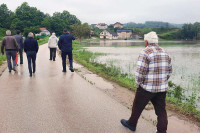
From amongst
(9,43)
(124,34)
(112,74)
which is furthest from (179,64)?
(124,34)

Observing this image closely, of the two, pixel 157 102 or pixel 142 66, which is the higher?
pixel 142 66

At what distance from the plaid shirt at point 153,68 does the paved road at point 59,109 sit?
106cm

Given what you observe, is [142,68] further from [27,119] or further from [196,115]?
[27,119]

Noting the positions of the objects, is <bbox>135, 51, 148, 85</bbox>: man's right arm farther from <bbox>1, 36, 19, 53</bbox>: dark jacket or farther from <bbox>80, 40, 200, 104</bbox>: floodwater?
<bbox>1, 36, 19, 53</bbox>: dark jacket

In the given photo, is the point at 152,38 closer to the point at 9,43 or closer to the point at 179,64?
the point at 9,43

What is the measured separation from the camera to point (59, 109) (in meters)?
4.74

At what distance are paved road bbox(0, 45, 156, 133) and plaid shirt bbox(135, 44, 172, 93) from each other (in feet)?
3.48

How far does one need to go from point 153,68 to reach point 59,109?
2.74m

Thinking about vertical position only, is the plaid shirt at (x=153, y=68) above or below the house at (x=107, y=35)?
below

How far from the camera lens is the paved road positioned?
3.78 metres

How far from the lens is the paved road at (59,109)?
12.4ft

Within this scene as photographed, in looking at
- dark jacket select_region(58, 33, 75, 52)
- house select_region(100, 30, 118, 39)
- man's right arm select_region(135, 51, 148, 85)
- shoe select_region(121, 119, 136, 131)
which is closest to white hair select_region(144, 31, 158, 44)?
man's right arm select_region(135, 51, 148, 85)

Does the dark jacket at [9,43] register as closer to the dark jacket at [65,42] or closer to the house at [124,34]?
the dark jacket at [65,42]

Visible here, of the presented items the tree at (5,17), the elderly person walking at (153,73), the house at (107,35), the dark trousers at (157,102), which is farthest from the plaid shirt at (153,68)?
the house at (107,35)
